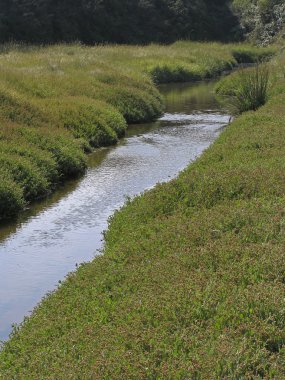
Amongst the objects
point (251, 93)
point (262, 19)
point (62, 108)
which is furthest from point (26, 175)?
point (262, 19)

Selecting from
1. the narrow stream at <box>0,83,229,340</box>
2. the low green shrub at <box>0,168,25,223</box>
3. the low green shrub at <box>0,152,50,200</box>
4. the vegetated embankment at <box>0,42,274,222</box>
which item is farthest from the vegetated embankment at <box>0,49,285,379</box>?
the vegetated embankment at <box>0,42,274,222</box>

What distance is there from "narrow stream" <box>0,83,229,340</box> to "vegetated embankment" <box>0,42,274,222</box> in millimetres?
572

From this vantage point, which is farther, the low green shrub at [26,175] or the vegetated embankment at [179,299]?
the low green shrub at [26,175]

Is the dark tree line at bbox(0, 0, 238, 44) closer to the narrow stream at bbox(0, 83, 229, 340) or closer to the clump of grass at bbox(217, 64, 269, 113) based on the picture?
the clump of grass at bbox(217, 64, 269, 113)

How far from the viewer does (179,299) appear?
8047 millimetres

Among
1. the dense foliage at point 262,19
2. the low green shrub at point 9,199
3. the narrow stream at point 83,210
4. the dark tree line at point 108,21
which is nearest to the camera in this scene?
the narrow stream at point 83,210

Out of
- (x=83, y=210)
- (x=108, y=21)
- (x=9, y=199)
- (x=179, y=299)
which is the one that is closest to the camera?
(x=179, y=299)

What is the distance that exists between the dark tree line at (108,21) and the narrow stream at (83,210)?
40856mm

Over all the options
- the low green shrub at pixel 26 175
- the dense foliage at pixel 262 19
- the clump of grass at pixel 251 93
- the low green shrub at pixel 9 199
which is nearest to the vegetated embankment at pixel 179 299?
the low green shrub at pixel 9 199

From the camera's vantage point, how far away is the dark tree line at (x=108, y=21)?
6850cm

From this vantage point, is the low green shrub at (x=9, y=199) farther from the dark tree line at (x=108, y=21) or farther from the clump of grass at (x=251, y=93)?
the dark tree line at (x=108, y=21)

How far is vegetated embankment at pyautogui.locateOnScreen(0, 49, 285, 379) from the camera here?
6855mm

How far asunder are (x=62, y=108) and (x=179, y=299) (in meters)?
18.1

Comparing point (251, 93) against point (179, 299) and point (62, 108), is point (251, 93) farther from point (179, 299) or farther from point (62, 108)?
point (179, 299)
